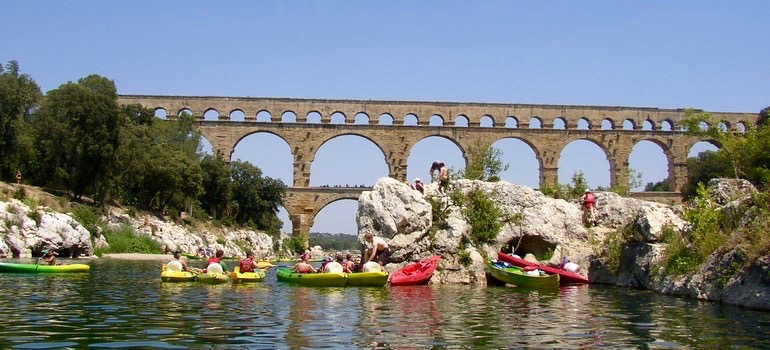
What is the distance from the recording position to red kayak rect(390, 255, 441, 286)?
17.9m

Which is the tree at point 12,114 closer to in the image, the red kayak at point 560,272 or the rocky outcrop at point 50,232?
the rocky outcrop at point 50,232

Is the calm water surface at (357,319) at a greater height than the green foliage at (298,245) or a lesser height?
lesser

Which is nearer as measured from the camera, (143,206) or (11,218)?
(11,218)

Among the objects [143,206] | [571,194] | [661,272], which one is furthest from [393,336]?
[143,206]

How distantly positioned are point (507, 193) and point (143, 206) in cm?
3198

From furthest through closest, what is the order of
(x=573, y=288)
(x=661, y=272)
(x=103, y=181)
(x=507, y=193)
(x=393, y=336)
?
(x=103, y=181) < (x=507, y=193) < (x=573, y=288) < (x=661, y=272) < (x=393, y=336)

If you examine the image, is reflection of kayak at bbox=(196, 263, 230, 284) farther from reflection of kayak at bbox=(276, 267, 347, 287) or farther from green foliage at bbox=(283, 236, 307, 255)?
green foliage at bbox=(283, 236, 307, 255)

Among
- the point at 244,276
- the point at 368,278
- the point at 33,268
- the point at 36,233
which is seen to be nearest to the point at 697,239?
the point at 368,278

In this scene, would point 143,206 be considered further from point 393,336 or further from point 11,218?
point 393,336

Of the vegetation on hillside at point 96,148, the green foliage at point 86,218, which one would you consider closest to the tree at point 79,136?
the vegetation on hillside at point 96,148

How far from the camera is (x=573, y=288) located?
1789cm

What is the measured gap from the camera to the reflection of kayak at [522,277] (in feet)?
56.7

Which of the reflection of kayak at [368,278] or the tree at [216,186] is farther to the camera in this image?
the tree at [216,186]

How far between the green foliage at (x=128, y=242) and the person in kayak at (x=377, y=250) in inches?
725
